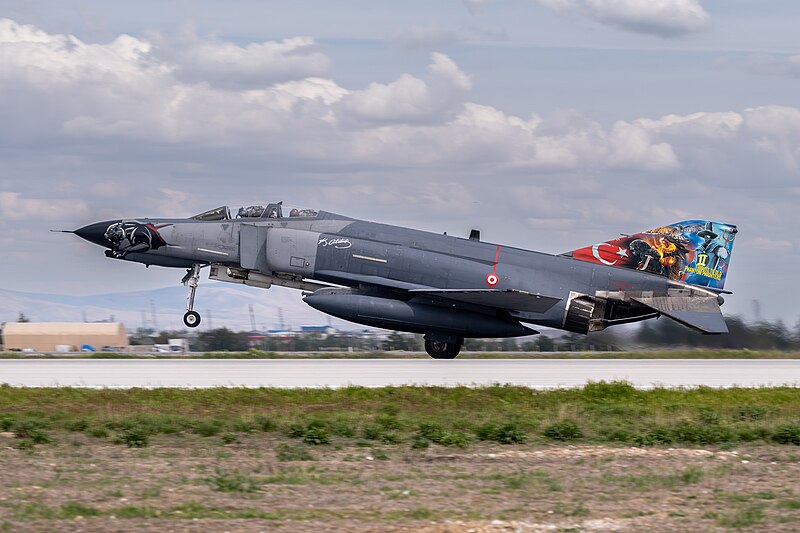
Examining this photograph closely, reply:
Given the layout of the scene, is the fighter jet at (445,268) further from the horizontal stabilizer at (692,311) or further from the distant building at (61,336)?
the distant building at (61,336)

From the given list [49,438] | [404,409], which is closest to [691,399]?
[404,409]

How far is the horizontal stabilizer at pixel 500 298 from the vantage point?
76.9ft

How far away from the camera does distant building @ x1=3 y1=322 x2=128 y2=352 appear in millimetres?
31688

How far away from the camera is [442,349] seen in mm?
25078

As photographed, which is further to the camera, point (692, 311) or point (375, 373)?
point (692, 311)

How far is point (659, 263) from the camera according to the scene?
989 inches

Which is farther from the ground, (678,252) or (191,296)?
(678,252)

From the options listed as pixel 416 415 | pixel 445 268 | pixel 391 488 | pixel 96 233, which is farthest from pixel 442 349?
pixel 391 488

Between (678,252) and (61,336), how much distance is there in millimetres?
18975

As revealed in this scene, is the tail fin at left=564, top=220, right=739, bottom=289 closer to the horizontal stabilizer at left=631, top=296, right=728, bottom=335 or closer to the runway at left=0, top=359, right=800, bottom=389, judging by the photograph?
the horizontal stabilizer at left=631, top=296, right=728, bottom=335

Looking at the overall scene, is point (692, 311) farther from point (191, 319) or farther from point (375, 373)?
point (191, 319)

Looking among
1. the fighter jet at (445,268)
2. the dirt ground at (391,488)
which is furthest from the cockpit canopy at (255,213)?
the dirt ground at (391,488)

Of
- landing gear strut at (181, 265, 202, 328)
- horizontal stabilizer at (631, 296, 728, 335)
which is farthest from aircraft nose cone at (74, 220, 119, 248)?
horizontal stabilizer at (631, 296, 728, 335)

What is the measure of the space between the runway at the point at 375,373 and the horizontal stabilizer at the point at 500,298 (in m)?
1.44
